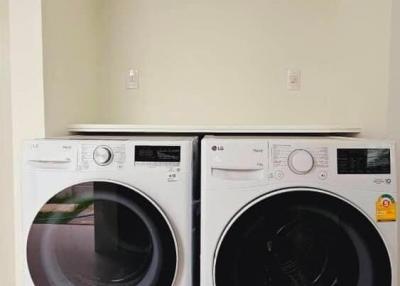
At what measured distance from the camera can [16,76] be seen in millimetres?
1317

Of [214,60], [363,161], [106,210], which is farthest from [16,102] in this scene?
[363,161]

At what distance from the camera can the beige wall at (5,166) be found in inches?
52.6

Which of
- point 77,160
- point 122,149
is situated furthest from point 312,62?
point 77,160

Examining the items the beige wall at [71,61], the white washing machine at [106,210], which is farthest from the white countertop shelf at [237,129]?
the white washing machine at [106,210]

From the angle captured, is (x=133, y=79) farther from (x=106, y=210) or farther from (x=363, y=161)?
(x=363, y=161)

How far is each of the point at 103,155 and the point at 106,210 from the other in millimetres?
195

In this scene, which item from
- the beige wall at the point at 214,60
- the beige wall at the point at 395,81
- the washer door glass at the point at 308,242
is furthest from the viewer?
the beige wall at the point at 214,60

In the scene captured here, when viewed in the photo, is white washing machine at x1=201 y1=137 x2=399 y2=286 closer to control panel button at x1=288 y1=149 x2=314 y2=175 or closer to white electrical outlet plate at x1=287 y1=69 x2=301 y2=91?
control panel button at x1=288 y1=149 x2=314 y2=175

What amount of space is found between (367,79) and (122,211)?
4.02ft

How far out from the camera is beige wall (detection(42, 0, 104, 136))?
1355 mm

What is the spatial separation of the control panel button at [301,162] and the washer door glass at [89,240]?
0.55 meters

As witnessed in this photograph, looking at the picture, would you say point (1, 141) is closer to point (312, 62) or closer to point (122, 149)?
point (122, 149)

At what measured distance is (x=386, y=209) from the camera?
3.44 feet

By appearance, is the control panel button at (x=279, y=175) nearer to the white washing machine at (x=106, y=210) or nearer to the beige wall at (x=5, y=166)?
the white washing machine at (x=106, y=210)
